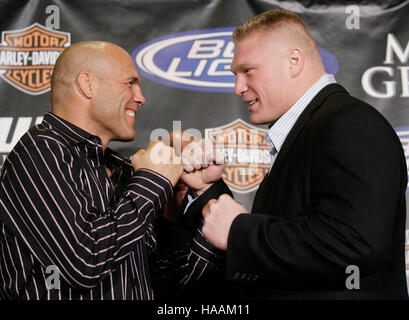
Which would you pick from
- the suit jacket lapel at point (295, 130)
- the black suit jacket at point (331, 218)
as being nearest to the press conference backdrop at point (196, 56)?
the suit jacket lapel at point (295, 130)

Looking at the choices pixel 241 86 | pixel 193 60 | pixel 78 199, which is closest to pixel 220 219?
pixel 78 199

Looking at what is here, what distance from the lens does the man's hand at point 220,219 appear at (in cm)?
131

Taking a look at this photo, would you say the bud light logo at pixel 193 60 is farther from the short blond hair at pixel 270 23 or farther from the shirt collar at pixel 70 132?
the shirt collar at pixel 70 132

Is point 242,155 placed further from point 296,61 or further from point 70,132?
point 70,132

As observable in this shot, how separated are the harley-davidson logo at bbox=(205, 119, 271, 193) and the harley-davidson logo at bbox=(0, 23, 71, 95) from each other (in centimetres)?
91

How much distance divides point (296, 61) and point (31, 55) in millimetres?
1585

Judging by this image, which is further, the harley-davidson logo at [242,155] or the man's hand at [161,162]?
the harley-davidson logo at [242,155]

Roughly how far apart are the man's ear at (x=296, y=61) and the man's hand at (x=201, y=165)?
1.27ft

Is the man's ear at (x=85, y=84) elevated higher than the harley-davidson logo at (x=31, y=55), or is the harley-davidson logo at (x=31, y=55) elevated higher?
the harley-davidson logo at (x=31, y=55)

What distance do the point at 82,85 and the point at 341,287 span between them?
3.47 ft

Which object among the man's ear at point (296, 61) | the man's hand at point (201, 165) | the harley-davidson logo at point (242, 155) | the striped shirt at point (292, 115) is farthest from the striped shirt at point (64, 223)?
the harley-davidson logo at point (242, 155)

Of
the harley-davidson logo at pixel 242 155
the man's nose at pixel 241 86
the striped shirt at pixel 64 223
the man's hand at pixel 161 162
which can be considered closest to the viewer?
the striped shirt at pixel 64 223

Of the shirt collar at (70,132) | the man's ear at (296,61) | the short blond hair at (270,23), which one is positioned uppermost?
the short blond hair at (270,23)

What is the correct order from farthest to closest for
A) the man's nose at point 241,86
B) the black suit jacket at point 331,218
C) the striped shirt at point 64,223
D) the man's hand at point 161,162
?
1. the man's nose at point 241,86
2. the man's hand at point 161,162
3. the striped shirt at point 64,223
4. the black suit jacket at point 331,218
